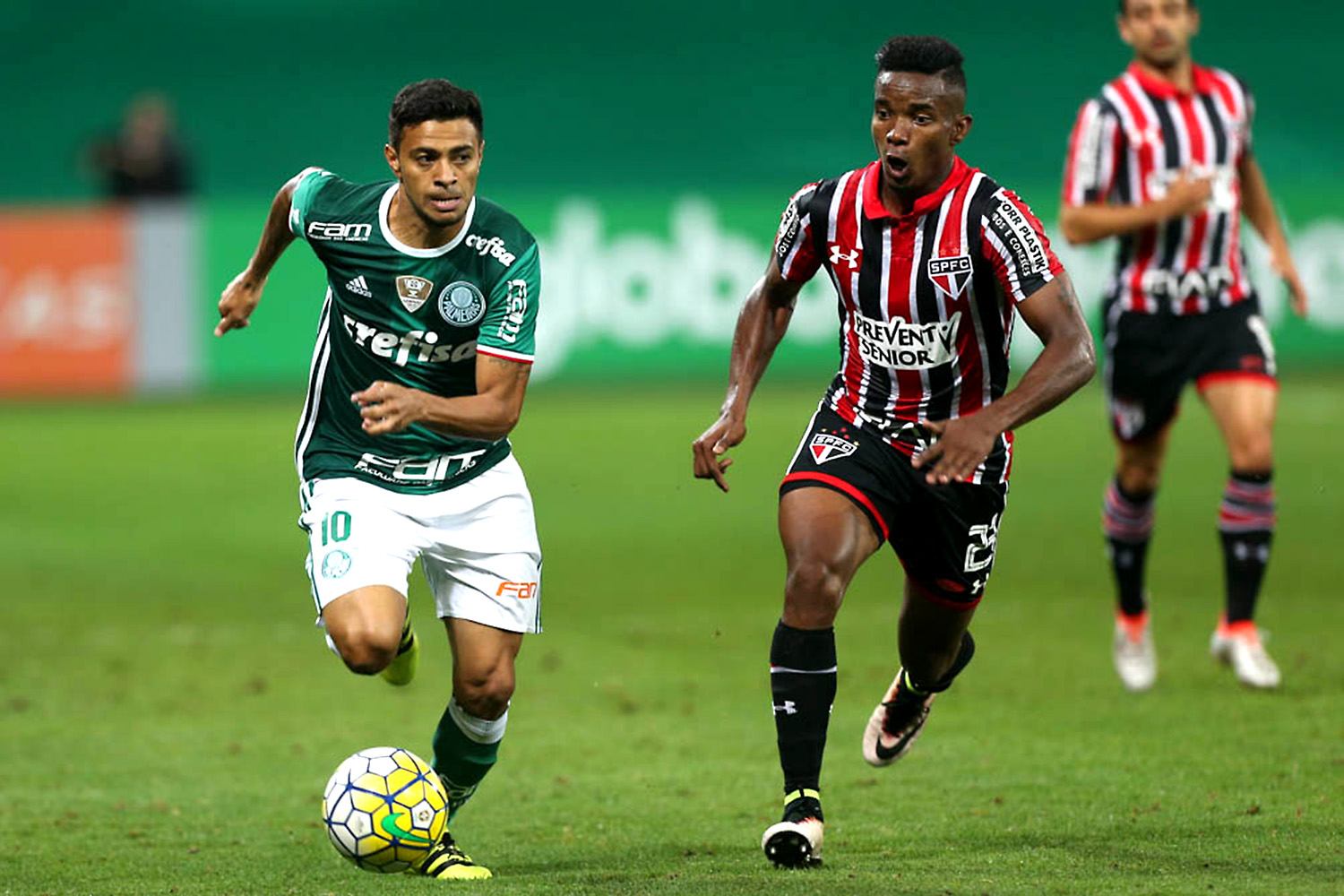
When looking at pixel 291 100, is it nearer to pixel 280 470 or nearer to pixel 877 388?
pixel 280 470

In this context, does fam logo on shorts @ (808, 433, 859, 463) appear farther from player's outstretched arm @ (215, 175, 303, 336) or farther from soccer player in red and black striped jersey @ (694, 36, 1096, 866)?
player's outstretched arm @ (215, 175, 303, 336)

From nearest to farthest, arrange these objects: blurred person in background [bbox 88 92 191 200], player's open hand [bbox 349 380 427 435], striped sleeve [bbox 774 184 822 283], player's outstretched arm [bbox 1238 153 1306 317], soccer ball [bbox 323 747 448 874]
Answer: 1. player's open hand [bbox 349 380 427 435]
2. soccer ball [bbox 323 747 448 874]
3. striped sleeve [bbox 774 184 822 283]
4. player's outstretched arm [bbox 1238 153 1306 317]
5. blurred person in background [bbox 88 92 191 200]

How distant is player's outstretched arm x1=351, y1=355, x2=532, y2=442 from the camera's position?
198 inches

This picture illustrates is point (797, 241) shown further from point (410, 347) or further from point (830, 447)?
point (410, 347)

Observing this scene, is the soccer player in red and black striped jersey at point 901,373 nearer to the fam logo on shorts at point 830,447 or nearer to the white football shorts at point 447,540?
the fam logo on shorts at point 830,447

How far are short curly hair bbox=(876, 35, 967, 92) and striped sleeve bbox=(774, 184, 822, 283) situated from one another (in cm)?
44

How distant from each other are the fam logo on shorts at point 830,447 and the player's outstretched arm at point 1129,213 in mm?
2682

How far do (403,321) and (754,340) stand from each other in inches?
41.2

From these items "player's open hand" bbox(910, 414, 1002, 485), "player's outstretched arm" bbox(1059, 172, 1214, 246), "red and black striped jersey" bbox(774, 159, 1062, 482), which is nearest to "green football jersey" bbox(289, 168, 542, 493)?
"red and black striped jersey" bbox(774, 159, 1062, 482)

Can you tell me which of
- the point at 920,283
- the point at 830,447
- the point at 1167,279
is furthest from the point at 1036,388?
the point at 1167,279

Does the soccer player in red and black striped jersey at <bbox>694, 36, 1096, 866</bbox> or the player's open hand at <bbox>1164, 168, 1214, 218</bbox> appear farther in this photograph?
the player's open hand at <bbox>1164, 168, 1214, 218</bbox>

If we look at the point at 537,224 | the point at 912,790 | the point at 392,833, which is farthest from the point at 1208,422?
the point at 392,833

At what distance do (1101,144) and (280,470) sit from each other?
8223 millimetres

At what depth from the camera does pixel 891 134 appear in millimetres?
5508
